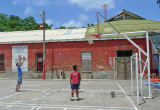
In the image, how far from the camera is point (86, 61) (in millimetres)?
19156

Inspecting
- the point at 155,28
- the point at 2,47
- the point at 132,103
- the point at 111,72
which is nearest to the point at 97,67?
the point at 111,72

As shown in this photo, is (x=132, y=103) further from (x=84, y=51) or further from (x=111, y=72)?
(x=84, y=51)

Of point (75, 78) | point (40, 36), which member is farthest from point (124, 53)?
point (75, 78)

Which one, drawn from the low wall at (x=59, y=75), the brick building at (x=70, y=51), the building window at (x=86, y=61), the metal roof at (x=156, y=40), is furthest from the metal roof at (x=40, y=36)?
the metal roof at (x=156, y=40)

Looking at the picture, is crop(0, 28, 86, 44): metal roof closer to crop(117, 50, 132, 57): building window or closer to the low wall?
the low wall

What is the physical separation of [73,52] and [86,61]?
189 centimetres

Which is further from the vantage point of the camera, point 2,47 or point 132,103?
Answer: point 2,47

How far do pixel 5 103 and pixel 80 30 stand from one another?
15826mm

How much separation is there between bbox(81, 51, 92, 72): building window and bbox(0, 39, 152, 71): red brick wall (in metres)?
0.36

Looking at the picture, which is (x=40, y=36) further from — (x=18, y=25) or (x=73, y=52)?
(x=18, y=25)

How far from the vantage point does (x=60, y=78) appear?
19.3 meters

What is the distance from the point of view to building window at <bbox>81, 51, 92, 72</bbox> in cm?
1905

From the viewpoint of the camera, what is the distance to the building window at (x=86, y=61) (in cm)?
1905

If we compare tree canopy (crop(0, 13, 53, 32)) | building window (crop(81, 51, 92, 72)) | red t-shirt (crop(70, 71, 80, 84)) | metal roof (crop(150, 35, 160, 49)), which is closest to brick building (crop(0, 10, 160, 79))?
building window (crop(81, 51, 92, 72))
